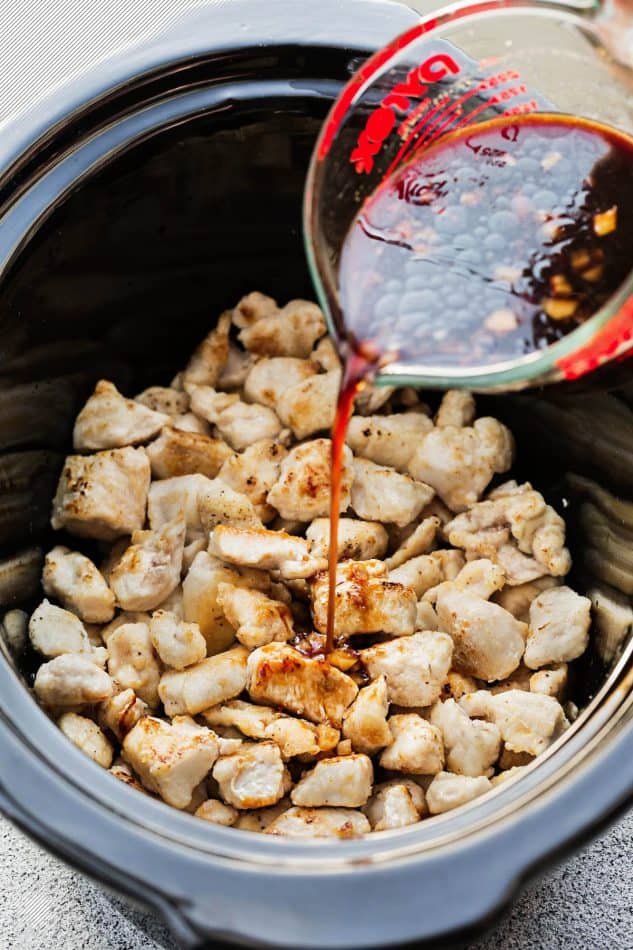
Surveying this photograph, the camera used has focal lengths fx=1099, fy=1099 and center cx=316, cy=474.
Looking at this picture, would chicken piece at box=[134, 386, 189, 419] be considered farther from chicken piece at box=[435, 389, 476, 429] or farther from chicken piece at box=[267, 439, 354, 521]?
chicken piece at box=[435, 389, 476, 429]

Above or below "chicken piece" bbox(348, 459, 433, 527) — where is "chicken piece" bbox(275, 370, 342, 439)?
above

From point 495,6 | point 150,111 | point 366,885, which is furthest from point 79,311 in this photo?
point 366,885

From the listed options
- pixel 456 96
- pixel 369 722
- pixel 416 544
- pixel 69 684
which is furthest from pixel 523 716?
pixel 456 96

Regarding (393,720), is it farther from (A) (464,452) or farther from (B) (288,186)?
(B) (288,186)

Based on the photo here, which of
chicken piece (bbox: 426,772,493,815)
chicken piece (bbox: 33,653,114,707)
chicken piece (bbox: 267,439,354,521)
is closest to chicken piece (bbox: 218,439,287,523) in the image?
chicken piece (bbox: 267,439,354,521)

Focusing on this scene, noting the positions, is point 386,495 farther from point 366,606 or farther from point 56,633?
point 56,633

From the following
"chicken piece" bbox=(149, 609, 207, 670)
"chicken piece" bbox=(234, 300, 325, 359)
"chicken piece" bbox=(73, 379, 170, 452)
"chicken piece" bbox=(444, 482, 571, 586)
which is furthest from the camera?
"chicken piece" bbox=(234, 300, 325, 359)
